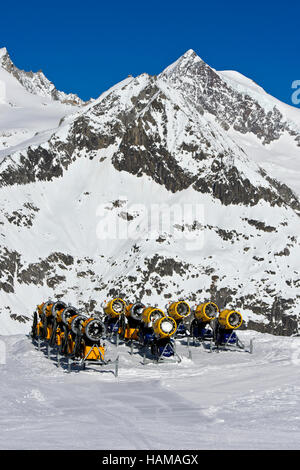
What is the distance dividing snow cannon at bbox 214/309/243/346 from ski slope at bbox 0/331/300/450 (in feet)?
6.26

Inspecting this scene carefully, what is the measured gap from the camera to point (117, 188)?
18550 centimetres

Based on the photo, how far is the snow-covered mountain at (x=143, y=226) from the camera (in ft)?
484

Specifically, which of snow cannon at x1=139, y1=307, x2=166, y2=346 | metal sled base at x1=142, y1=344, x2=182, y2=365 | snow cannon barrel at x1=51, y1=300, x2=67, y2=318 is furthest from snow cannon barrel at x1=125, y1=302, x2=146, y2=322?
metal sled base at x1=142, y1=344, x2=182, y2=365

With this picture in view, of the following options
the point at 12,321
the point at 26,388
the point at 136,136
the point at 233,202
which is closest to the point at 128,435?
the point at 26,388

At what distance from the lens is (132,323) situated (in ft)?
139

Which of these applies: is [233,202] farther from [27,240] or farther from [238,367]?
[238,367]

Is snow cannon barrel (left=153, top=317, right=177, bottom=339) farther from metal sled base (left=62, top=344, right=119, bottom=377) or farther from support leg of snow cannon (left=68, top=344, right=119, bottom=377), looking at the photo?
support leg of snow cannon (left=68, top=344, right=119, bottom=377)

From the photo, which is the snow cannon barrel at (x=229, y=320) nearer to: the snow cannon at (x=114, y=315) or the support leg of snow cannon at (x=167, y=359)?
the support leg of snow cannon at (x=167, y=359)

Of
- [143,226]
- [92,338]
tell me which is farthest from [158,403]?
[143,226]

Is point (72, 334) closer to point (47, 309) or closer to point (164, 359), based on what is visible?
point (164, 359)

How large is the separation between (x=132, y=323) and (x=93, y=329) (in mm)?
10517

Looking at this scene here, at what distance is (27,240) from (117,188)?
4207 cm

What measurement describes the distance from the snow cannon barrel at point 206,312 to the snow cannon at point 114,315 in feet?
20.7

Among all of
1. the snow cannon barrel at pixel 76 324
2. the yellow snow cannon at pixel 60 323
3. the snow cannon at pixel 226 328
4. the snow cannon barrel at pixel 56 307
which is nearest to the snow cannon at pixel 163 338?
the snow cannon barrel at pixel 76 324
